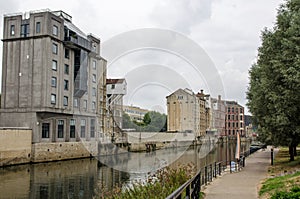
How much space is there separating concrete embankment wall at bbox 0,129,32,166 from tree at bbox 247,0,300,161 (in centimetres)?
2433

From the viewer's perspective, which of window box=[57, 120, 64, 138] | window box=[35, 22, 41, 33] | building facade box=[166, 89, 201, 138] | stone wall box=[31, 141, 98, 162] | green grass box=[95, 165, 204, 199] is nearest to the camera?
green grass box=[95, 165, 204, 199]

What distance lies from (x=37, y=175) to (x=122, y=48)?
13292mm

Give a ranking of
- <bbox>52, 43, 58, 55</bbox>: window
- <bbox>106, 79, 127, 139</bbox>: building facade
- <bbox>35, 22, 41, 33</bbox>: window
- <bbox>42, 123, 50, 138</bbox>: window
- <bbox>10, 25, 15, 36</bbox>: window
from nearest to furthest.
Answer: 1. <bbox>42, 123, 50, 138</bbox>: window
2. <bbox>35, 22, 41, 33</bbox>: window
3. <bbox>52, 43, 58, 55</bbox>: window
4. <bbox>10, 25, 15, 36</bbox>: window
5. <bbox>106, 79, 127, 139</bbox>: building facade

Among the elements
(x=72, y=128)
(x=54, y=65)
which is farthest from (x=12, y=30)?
(x=72, y=128)

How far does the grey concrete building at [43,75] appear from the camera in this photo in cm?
4350

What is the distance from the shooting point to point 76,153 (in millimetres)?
A: 46625

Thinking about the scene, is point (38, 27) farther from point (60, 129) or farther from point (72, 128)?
point (72, 128)

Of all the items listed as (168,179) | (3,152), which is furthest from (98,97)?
(168,179)

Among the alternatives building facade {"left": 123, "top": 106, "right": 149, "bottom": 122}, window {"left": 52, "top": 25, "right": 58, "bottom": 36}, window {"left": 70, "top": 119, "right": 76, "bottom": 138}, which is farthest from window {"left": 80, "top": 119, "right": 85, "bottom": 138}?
window {"left": 52, "top": 25, "right": 58, "bottom": 36}

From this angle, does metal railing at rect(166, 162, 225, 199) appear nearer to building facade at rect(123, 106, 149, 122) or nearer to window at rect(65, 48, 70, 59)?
building facade at rect(123, 106, 149, 122)

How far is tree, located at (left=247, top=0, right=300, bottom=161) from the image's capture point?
65.2ft

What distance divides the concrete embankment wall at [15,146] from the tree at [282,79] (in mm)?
24331

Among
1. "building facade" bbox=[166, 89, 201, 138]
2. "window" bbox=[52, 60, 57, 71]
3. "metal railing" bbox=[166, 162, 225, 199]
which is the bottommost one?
"metal railing" bbox=[166, 162, 225, 199]

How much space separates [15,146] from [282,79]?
27.5 metres
